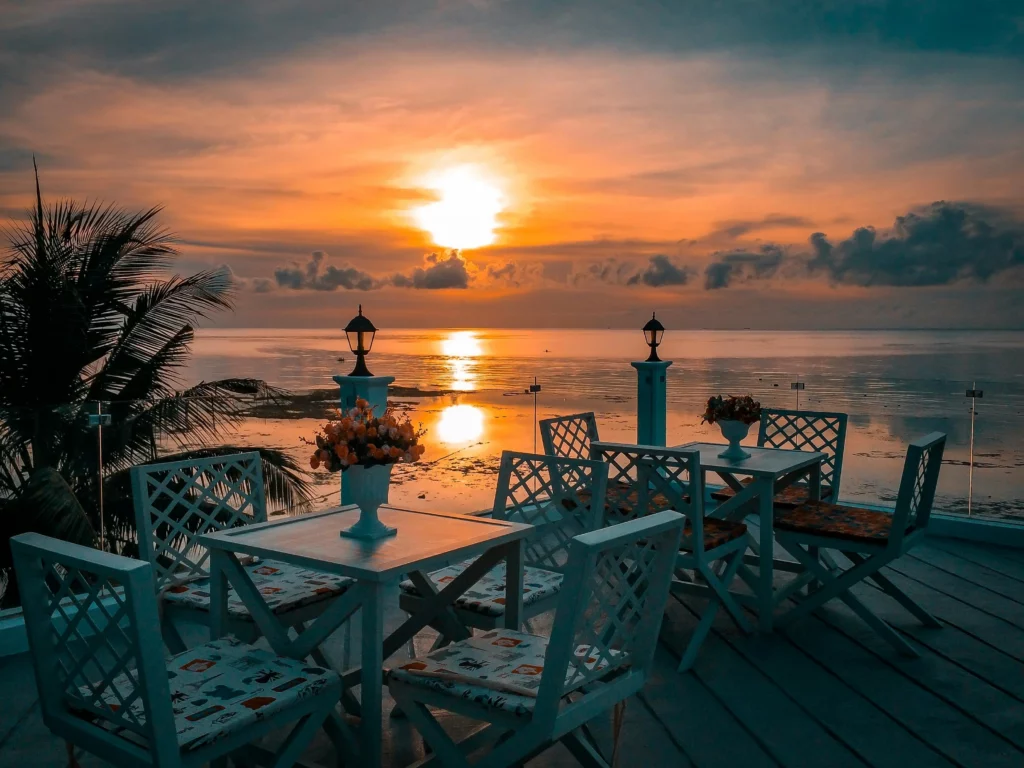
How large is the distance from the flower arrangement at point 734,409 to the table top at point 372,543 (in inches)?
72.9

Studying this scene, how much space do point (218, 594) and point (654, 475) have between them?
181cm

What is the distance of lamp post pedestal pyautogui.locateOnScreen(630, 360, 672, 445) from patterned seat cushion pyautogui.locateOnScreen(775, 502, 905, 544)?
225cm

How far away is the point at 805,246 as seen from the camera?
14531 mm

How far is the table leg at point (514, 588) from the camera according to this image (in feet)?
9.20

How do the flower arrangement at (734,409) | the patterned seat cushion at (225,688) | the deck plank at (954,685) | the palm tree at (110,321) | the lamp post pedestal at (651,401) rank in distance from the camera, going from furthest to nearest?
the palm tree at (110,321), the lamp post pedestal at (651,401), the flower arrangement at (734,409), the deck plank at (954,685), the patterned seat cushion at (225,688)

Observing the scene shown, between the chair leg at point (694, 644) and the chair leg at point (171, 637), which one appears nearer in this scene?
the chair leg at point (171, 637)

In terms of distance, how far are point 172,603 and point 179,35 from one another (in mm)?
6900

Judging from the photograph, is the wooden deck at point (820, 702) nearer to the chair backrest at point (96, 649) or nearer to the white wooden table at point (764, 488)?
the white wooden table at point (764, 488)

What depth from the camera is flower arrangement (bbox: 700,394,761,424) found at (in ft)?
14.1

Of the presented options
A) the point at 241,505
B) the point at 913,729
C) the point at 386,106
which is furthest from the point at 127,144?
the point at 913,729

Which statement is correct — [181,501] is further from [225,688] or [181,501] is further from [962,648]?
[962,648]

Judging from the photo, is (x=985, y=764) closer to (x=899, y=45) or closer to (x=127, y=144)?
(x=899, y=45)

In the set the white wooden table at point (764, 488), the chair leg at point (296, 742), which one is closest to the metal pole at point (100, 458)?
the chair leg at point (296, 742)

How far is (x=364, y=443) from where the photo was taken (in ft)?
8.48
